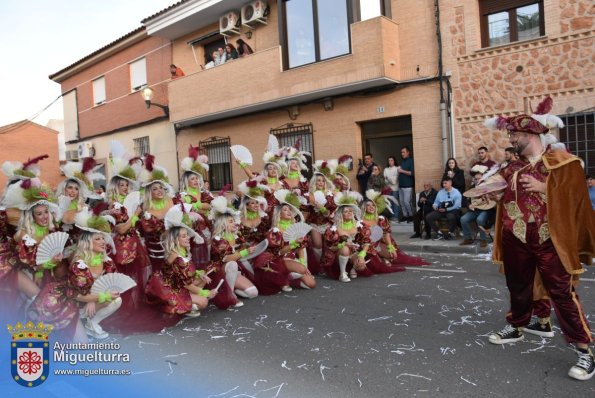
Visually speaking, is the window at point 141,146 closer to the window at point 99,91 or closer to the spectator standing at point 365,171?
the window at point 99,91

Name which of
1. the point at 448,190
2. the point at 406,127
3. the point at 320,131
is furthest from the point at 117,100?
the point at 448,190

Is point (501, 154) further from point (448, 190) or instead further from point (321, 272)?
point (321, 272)

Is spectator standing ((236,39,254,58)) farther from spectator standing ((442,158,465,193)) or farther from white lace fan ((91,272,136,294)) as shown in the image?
white lace fan ((91,272,136,294))

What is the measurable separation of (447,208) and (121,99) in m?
15.3

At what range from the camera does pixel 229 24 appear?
15695 millimetres

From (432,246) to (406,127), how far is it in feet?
13.2

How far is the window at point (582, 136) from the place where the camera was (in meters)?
9.90

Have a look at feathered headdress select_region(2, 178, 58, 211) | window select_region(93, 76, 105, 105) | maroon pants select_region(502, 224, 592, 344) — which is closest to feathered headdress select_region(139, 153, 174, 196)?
feathered headdress select_region(2, 178, 58, 211)

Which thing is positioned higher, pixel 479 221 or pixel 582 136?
pixel 582 136

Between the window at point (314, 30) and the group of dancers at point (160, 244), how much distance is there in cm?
578

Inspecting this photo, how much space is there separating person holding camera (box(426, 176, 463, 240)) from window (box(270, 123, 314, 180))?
4809mm

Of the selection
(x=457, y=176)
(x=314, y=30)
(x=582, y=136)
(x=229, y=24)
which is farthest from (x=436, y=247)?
(x=229, y=24)

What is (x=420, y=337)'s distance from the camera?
4.56 metres

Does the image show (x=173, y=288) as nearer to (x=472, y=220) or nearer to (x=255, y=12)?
(x=472, y=220)
